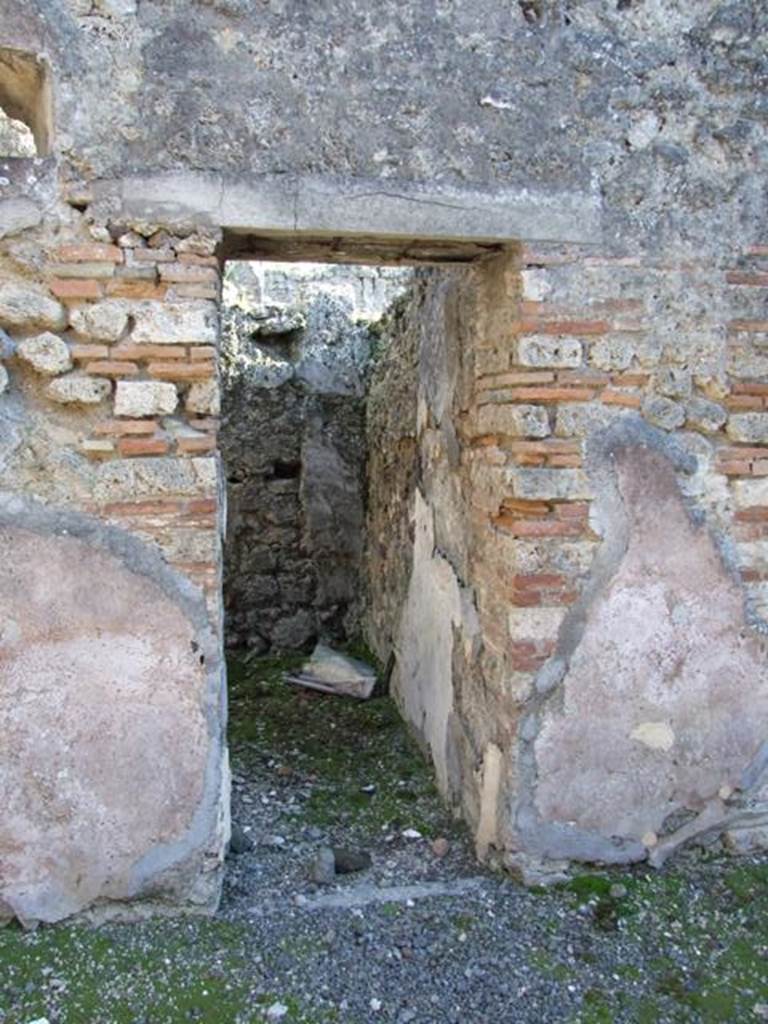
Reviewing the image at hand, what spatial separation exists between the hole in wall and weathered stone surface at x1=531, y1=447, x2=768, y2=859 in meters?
2.06

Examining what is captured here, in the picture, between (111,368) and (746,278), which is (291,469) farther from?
(746,278)

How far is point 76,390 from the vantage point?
2705 mm

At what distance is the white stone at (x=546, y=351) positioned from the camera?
9.66ft

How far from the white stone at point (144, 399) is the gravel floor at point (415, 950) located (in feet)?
5.26

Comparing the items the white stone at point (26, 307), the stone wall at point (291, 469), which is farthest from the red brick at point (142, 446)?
the stone wall at point (291, 469)

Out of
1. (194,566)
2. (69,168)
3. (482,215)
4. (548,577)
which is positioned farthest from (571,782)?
(69,168)

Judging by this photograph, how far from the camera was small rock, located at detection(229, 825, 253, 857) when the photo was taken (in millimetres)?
3371

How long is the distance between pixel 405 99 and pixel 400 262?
63 centimetres

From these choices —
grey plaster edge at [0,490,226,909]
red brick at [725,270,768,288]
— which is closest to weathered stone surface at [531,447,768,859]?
red brick at [725,270,768,288]

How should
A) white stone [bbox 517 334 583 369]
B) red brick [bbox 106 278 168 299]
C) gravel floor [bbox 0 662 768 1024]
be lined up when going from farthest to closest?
white stone [bbox 517 334 583 369], red brick [bbox 106 278 168 299], gravel floor [bbox 0 662 768 1024]

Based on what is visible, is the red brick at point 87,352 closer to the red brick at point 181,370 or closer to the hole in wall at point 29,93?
the red brick at point 181,370

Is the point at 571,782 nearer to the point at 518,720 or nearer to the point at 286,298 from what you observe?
the point at 518,720

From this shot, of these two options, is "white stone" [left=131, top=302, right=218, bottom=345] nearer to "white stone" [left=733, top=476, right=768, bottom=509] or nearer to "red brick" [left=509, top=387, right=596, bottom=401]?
"red brick" [left=509, top=387, right=596, bottom=401]

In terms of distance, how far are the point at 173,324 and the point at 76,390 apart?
0.34 metres
